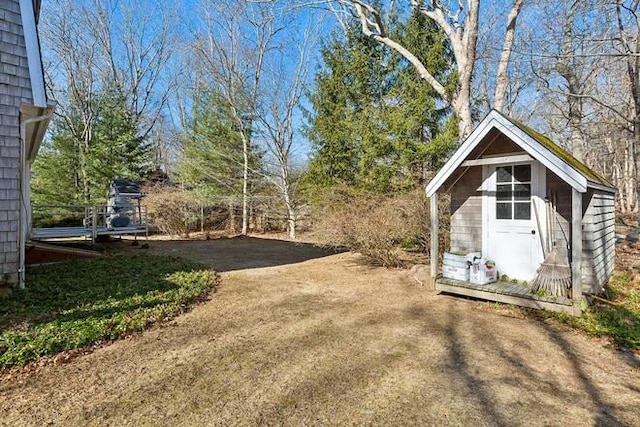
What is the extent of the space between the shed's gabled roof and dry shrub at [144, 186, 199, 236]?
15.0 metres

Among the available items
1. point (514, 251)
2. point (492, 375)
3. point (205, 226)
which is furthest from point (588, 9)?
point (205, 226)

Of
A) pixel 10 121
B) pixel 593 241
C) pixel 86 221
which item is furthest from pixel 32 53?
pixel 593 241

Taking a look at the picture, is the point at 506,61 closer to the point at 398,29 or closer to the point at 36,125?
the point at 398,29

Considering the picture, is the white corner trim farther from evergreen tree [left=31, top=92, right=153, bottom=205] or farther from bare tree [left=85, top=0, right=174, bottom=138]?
bare tree [left=85, top=0, right=174, bottom=138]

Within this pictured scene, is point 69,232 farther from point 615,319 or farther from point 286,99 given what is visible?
point 615,319

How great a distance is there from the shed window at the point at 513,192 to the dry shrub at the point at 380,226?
222cm

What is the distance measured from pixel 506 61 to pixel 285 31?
10718 mm

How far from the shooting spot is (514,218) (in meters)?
6.12

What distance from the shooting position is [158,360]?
3.68m

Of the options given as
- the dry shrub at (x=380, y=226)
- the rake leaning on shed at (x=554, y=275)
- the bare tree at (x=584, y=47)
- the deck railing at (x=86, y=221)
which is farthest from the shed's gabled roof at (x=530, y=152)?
the deck railing at (x=86, y=221)

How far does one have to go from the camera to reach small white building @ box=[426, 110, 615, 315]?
511cm

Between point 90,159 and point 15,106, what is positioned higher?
point 90,159

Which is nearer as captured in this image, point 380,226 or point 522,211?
point 522,211

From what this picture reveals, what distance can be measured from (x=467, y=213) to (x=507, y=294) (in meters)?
1.91
